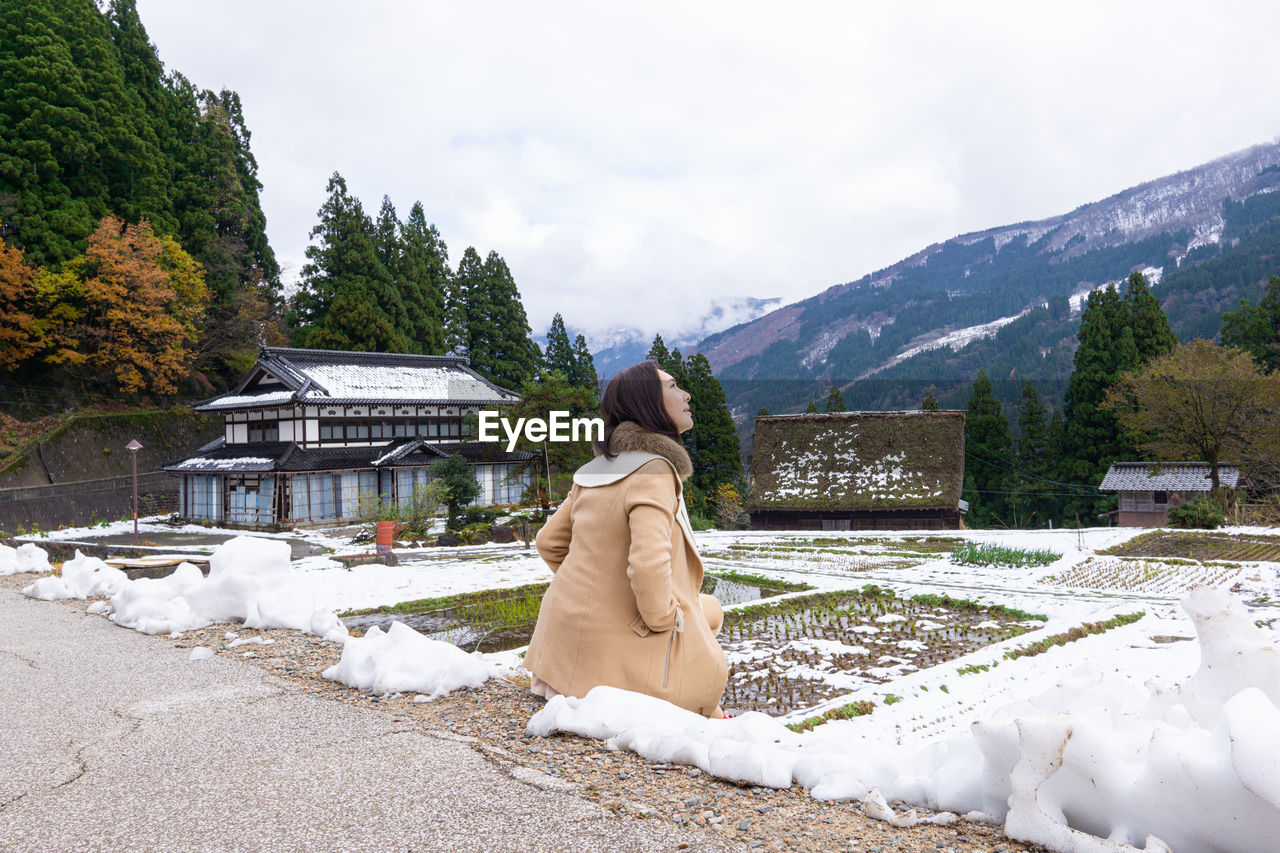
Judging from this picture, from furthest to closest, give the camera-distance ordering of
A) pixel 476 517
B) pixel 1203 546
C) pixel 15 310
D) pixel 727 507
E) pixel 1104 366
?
pixel 727 507 → pixel 1104 366 → pixel 15 310 → pixel 476 517 → pixel 1203 546

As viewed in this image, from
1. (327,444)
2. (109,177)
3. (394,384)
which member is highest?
(109,177)

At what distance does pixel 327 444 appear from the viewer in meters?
24.7

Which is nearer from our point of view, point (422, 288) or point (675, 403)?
point (675, 403)

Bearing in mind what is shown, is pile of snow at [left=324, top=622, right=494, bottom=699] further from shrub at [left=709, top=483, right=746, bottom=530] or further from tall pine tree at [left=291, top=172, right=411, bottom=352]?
tall pine tree at [left=291, top=172, right=411, bottom=352]

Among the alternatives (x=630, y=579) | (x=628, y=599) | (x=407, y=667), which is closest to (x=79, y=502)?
(x=407, y=667)

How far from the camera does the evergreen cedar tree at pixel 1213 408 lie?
1922 centimetres

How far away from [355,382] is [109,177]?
13.3m

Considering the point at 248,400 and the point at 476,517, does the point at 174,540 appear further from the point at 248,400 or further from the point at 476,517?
the point at 476,517

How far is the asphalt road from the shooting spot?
238 cm

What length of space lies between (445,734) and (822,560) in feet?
34.3

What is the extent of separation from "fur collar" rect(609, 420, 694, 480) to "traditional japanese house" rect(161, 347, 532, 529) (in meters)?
19.1

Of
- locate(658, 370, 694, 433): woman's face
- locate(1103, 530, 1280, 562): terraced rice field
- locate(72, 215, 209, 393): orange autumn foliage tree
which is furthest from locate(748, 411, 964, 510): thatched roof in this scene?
locate(72, 215, 209, 393): orange autumn foliage tree

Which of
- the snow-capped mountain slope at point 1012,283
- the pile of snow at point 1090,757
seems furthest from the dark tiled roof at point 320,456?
the snow-capped mountain slope at point 1012,283

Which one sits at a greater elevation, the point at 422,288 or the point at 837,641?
the point at 422,288
